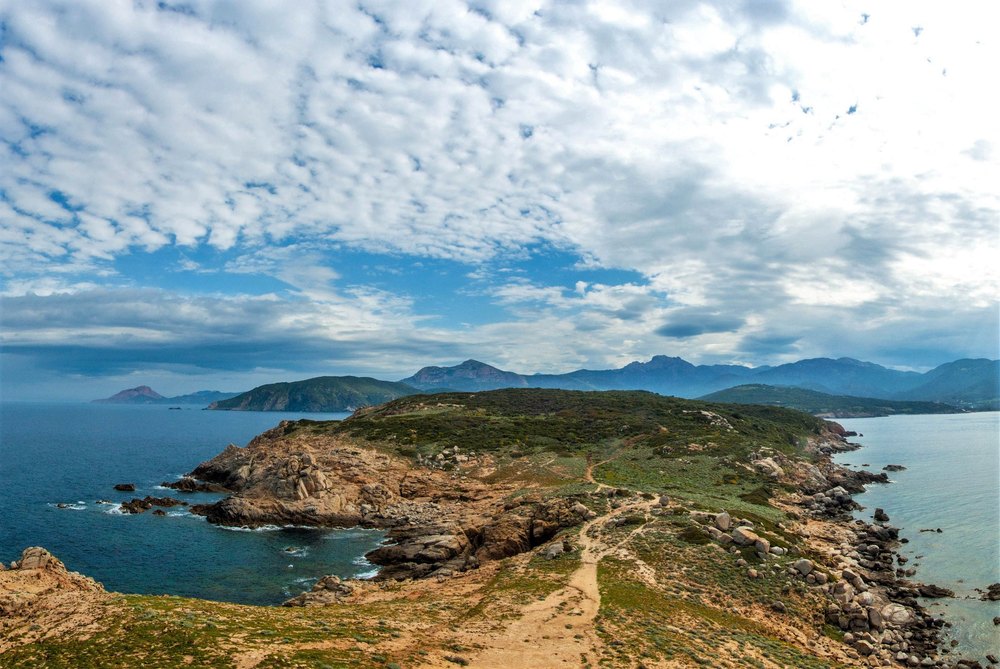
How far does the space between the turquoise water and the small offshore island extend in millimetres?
2297

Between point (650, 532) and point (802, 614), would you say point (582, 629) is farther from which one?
point (650, 532)

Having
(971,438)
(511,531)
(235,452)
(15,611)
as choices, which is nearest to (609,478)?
(511,531)

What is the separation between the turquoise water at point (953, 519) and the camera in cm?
4044

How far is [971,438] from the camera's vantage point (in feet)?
581

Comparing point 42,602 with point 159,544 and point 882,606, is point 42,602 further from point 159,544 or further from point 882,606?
point 882,606

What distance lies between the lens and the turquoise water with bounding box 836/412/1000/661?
4044 cm

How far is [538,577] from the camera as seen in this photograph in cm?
3994

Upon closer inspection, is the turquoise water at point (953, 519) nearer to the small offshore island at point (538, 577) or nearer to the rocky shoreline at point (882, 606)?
the rocky shoreline at point (882, 606)

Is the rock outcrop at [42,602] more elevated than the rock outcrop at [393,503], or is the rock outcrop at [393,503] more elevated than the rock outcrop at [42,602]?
the rock outcrop at [42,602]

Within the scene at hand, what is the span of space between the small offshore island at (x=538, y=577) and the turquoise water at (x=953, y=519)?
7.54ft

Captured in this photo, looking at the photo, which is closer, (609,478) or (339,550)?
(339,550)

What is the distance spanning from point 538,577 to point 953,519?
64461 millimetres

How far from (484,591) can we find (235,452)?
3692 inches

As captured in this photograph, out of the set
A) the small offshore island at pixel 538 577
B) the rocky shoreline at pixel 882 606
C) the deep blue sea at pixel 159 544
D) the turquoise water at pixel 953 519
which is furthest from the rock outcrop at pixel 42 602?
the turquoise water at pixel 953 519
